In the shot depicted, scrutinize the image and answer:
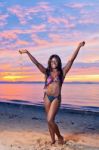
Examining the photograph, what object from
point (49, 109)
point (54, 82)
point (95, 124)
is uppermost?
point (54, 82)

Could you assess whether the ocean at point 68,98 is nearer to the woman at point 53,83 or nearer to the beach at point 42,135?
the beach at point 42,135

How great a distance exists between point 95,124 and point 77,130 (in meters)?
1.93

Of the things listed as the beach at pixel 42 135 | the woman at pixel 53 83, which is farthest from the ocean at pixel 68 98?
the woman at pixel 53 83

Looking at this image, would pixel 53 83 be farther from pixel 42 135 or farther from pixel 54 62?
pixel 42 135

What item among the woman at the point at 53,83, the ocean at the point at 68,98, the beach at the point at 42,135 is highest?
the woman at the point at 53,83

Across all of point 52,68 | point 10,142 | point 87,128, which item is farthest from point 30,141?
point 87,128

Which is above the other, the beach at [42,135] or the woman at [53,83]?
the woman at [53,83]

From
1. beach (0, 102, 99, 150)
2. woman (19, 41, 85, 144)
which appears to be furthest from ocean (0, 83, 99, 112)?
woman (19, 41, 85, 144)

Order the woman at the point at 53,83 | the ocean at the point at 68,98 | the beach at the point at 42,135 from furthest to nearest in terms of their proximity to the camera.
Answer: the ocean at the point at 68,98 < the beach at the point at 42,135 < the woman at the point at 53,83

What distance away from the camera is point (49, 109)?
9.52 meters

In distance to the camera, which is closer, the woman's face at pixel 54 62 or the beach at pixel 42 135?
the woman's face at pixel 54 62

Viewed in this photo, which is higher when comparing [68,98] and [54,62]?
[54,62]

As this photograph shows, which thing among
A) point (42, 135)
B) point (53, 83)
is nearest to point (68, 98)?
point (42, 135)

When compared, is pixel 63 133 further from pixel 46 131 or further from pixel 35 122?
pixel 35 122
